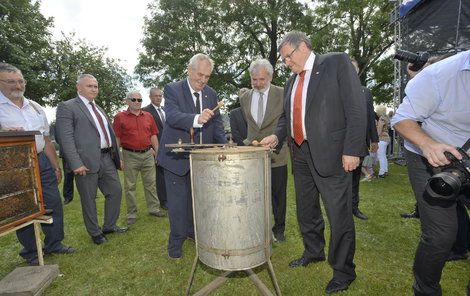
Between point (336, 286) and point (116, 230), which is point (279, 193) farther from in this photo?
point (116, 230)

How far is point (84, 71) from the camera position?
28.8m

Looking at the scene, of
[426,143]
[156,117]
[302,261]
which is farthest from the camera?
[156,117]

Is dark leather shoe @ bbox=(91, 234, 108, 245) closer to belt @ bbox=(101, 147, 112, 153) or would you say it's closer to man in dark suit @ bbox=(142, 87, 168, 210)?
belt @ bbox=(101, 147, 112, 153)

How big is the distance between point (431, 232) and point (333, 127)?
1.16 m

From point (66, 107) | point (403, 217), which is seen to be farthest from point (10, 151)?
point (403, 217)

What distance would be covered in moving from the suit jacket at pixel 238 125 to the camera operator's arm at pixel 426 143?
2789 millimetres

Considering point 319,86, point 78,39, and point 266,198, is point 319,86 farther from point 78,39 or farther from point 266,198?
point 78,39

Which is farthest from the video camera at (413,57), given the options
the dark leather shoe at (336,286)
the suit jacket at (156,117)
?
the suit jacket at (156,117)

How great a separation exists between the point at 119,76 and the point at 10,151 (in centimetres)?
3240

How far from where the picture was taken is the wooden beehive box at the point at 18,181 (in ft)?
9.56

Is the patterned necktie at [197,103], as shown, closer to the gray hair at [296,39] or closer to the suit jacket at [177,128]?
the suit jacket at [177,128]

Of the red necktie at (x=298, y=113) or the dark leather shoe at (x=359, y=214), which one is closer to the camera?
the red necktie at (x=298, y=113)

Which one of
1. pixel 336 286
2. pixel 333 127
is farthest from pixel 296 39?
pixel 336 286

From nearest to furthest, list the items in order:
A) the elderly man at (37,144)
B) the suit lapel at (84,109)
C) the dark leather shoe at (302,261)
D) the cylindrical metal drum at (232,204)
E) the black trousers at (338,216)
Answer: the cylindrical metal drum at (232,204)
the black trousers at (338,216)
the dark leather shoe at (302,261)
the elderly man at (37,144)
the suit lapel at (84,109)
